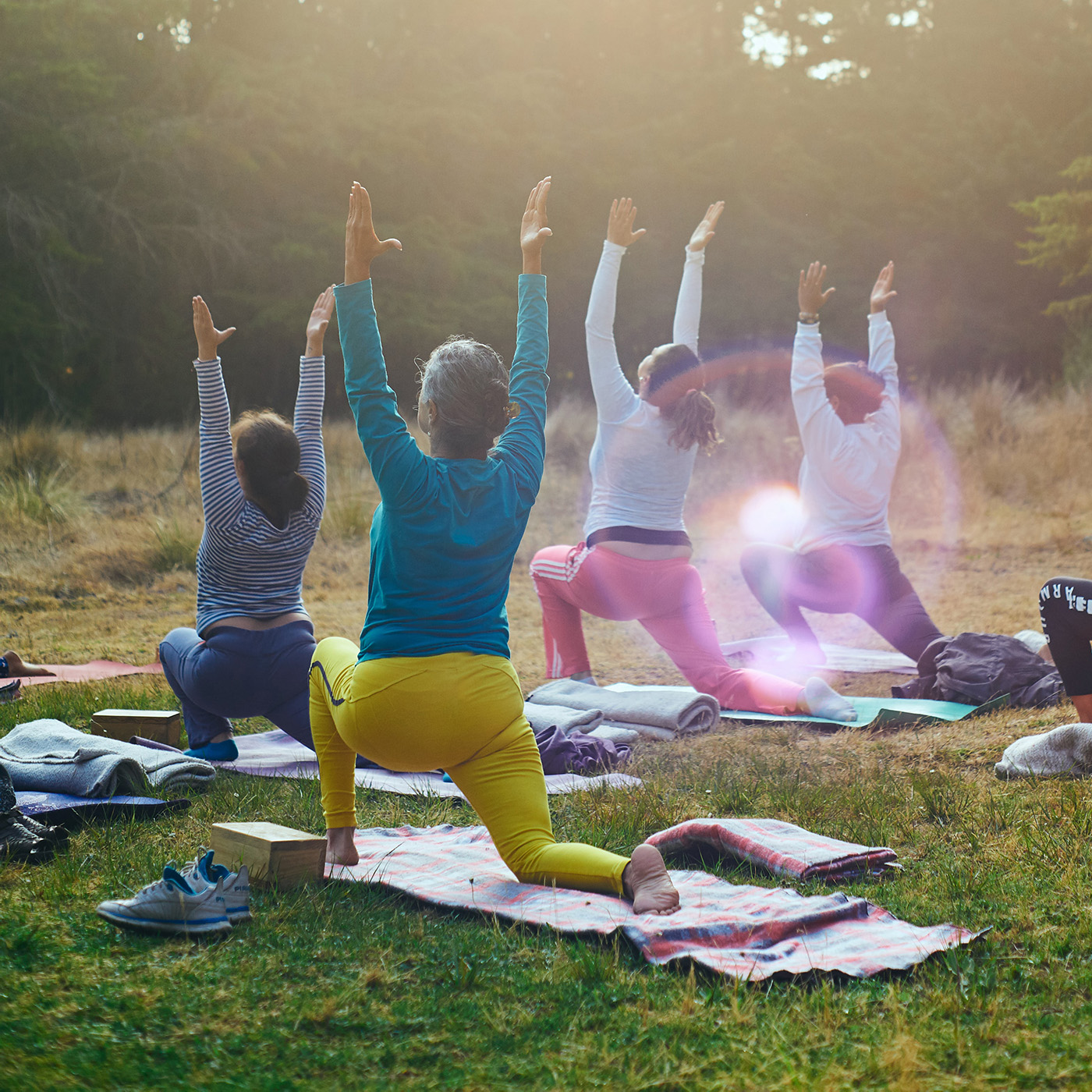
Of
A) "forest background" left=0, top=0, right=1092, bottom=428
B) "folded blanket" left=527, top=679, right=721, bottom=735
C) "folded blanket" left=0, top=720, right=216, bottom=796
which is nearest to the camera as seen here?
"folded blanket" left=0, top=720, right=216, bottom=796

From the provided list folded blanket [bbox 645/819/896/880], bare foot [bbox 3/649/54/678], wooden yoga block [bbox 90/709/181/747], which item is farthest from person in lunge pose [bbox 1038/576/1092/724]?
bare foot [bbox 3/649/54/678]

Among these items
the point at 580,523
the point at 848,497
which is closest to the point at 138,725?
the point at 848,497

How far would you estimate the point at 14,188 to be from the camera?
1662 centimetres

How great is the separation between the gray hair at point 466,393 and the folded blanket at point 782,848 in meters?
1.02

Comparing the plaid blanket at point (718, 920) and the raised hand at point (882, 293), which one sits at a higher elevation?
the raised hand at point (882, 293)

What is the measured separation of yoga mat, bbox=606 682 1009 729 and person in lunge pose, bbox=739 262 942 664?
39 cm

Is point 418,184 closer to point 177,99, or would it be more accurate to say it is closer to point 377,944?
point 177,99

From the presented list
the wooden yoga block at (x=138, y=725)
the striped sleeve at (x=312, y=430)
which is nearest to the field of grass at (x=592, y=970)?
the wooden yoga block at (x=138, y=725)

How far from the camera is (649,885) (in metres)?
2.16

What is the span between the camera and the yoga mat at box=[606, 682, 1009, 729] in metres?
4.20

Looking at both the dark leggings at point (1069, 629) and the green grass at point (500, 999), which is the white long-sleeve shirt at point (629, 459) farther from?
the green grass at point (500, 999)

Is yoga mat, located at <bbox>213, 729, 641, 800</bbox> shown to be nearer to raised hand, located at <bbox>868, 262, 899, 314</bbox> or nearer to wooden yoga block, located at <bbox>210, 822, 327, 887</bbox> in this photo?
wooden yoga block, located at <bbox>210, 822, 327, 887</bbox>

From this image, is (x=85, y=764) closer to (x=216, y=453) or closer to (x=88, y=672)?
(x=216, y=453)

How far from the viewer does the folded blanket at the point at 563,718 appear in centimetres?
390
